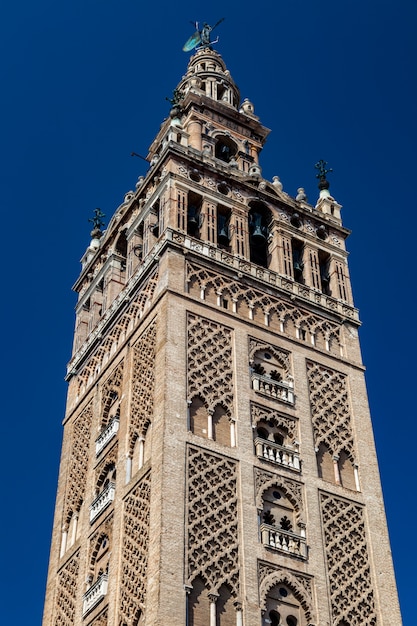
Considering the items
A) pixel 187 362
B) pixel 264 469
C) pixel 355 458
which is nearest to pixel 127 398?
pixel 187 362

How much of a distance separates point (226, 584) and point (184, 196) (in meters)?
12.0

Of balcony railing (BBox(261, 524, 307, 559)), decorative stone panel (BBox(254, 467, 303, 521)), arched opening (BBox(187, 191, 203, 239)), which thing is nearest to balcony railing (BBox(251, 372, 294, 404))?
decorative stone panel (BBox(254, 467, 303, 521))

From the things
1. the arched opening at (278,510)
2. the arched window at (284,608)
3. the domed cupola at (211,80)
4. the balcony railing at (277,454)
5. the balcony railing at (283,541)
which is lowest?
the arched window at (284,608)

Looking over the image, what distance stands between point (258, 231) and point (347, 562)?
10939 millimetres

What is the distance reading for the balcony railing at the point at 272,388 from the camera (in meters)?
27.6

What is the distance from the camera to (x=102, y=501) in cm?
2691

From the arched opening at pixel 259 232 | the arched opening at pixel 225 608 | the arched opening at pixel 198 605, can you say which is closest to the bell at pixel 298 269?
the arched opening at pixel 259 232

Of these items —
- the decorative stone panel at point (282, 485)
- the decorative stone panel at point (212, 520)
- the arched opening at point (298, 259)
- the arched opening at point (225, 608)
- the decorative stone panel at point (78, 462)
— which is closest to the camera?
the arched opening at point (225, 608)

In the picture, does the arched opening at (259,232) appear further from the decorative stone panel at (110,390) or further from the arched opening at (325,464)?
the arched opening at (325,464)

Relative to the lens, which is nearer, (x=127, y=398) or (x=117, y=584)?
(x=117, y=584)

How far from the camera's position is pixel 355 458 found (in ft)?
91.7

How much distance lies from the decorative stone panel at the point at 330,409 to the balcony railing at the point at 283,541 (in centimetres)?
316

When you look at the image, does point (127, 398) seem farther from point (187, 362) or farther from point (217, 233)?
point (217, 233)

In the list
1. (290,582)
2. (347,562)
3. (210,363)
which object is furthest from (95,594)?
(210,363)
